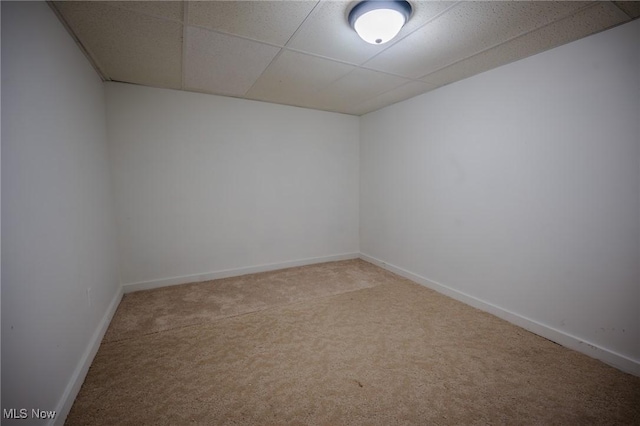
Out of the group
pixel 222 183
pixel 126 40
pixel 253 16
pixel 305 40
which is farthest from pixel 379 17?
pixel 222 183

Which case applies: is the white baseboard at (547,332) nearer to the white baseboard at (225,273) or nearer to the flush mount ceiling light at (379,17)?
the white baseboard at (225,273)

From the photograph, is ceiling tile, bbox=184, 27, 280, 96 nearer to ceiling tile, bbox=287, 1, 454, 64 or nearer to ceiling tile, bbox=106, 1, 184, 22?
ceiling tile, bbox=106, 1, 184, 22

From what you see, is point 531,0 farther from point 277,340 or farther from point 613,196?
point 277,340

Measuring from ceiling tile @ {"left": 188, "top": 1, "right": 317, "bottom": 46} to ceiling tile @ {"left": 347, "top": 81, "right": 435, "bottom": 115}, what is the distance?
5.25 ft

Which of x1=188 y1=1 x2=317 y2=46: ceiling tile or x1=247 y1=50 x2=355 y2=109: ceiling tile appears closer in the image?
x1=188 y1=1 x2=317 y2=46: ceiling tile

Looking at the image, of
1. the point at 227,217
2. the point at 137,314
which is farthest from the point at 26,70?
the point at 227,217

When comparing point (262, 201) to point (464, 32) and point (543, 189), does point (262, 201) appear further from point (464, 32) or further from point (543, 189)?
point (543, 189)

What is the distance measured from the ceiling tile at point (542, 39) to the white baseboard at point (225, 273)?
9.23ft

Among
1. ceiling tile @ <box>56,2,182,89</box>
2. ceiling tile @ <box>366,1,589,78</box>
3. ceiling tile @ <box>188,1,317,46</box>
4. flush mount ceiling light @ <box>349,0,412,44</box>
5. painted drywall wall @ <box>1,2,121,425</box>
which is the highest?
ceiling tile @ <box>56,2,182,89</box>

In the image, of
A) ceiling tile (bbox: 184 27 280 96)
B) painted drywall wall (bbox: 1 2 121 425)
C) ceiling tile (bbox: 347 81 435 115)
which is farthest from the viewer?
ceiling tile (bbox: 347 81 435 115)

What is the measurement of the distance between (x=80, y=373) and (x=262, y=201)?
97.6 inches

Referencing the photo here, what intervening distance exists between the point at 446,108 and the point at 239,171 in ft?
8.47

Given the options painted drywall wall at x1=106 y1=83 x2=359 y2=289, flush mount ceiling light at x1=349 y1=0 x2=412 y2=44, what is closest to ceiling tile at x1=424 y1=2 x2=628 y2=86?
flush mount ceiling light at x1=349 y1=0 x2=412 y2=44

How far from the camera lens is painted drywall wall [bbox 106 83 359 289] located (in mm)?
3094
